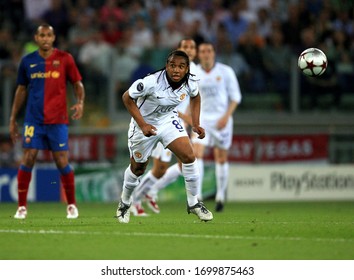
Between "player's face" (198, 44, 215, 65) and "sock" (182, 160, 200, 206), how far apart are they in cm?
506

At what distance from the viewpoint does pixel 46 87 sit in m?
13.0

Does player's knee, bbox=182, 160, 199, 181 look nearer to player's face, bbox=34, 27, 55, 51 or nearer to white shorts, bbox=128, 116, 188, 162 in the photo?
white shorts, bbox=128, 116, 188, 162

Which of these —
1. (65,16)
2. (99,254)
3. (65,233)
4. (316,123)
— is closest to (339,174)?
(316,123)


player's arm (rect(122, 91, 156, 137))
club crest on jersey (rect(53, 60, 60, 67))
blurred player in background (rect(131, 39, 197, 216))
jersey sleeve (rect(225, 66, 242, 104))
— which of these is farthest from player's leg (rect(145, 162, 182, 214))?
player's arm (rect(122, 91, 156, 137))

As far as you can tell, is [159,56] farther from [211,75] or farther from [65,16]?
[211,75]

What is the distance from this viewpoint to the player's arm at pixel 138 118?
10867 millimetres

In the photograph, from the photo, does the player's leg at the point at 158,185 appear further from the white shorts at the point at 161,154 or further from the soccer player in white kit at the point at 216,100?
the soccer player in white kit at the point at 216,100

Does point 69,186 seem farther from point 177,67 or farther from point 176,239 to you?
point 176,239

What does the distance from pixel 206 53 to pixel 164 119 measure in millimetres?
5061

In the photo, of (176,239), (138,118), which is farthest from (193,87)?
(176,239)

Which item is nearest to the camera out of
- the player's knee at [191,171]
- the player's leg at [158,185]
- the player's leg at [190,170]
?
the player's leg at [190,170]

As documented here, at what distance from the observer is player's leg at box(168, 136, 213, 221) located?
1117cm

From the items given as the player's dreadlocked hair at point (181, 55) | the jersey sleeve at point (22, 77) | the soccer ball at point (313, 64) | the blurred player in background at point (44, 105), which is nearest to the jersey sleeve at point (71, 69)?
the blurred player in background at point (44, 105)

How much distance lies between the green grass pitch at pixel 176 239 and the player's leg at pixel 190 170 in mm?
179
